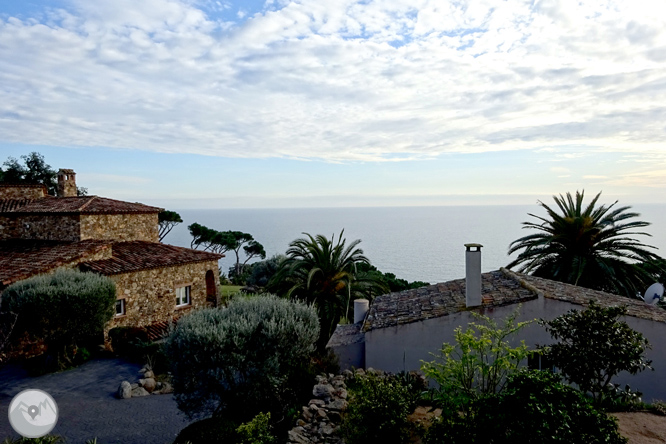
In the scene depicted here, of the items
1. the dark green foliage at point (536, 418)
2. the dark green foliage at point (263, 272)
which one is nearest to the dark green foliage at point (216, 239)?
the dark green foliage at point (263, 272)

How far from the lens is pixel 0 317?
15.6 meters

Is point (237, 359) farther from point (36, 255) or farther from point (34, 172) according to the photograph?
point (34, 172)

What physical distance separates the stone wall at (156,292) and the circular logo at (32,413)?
11.8m

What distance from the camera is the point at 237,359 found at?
372 inches

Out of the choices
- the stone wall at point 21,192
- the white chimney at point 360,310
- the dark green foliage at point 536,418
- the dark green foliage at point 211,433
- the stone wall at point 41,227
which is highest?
the stone wall at point 21,192

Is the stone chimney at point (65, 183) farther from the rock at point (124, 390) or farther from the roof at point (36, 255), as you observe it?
the rock at point (124, 390)

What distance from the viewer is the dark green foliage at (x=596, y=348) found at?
903 cm

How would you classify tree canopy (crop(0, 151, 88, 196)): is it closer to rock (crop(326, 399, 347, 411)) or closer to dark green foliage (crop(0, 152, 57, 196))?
dark green foliage (crop(0, 152, 57, 196))

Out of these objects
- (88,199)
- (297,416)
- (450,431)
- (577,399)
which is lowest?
(297,416)

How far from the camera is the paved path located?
1108 cm

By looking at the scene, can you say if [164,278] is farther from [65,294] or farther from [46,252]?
[65,294]

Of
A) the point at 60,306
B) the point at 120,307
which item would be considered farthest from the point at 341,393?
the point at 120,307

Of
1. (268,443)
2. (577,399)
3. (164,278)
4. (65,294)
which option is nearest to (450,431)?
(577,399)

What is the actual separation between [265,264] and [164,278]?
14.6 meters
